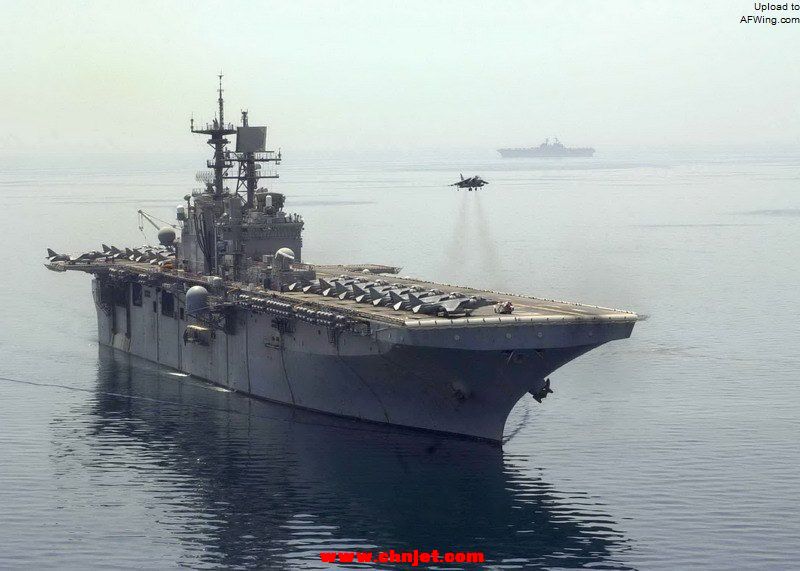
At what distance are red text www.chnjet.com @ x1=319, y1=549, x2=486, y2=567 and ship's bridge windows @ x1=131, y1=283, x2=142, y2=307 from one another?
2906 centimetres

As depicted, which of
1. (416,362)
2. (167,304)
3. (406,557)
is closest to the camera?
(406,557)

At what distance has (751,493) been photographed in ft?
103

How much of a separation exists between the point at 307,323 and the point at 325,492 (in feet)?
27.5

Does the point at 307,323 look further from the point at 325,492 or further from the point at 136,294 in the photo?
the point at 136,294

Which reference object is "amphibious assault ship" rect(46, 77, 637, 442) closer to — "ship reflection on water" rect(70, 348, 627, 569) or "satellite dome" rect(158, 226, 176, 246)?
"satellite dome" rect(158, 226, 176, 246)

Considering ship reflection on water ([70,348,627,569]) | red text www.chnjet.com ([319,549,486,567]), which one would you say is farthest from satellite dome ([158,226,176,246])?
red text www.chnjet.com ([319,549,486,567])

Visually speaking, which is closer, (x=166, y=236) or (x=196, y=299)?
(x=196, y=299)

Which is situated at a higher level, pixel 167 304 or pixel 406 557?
pixel 167 304

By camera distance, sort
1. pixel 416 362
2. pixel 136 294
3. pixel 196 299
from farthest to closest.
A: pixel 136 294 → pixel 196 299 → pixel 416 362

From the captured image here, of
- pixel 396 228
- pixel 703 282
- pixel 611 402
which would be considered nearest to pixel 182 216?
pixel 611 402

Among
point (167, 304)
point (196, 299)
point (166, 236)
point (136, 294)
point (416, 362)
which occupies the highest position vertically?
point (166, 236)

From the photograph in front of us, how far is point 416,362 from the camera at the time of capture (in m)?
35.2

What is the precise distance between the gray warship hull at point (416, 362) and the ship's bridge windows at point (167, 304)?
5.10 m

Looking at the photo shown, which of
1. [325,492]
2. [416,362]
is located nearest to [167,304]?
[416,362]
